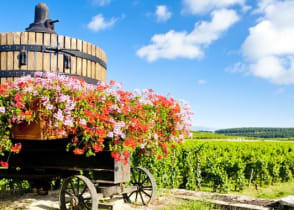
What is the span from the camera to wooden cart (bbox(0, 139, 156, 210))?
4.70 meters

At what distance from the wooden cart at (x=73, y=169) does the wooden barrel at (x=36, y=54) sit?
2808mm

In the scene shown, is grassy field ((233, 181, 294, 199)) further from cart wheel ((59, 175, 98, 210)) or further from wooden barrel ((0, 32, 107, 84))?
wooden barrel ((0, 32, 107, 84))

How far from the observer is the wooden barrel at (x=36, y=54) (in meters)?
7.59

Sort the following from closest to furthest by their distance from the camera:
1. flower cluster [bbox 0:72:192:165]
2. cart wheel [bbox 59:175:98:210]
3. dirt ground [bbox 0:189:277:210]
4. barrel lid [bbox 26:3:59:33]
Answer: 1. flower cluster [bbox 0:72:192:165]
2. cart wheel [bbox 59:175:98:210]
3. dirt ground [bbox 0:189:277:210]
4. barrel lid [bbox 26:3:59:33]

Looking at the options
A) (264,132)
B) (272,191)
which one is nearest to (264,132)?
(264,132)

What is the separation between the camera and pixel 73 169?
497 centimetres

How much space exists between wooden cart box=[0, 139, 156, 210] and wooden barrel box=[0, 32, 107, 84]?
111 inches

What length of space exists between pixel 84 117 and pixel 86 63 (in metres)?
4.28

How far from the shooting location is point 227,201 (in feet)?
19.4

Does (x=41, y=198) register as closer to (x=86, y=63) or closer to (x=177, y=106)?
(x=177, y=106)

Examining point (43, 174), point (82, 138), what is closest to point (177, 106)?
point (82, 138)

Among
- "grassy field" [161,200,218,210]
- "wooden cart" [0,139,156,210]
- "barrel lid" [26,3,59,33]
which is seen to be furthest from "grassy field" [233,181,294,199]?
"barrel lid" [26,3,59,33]

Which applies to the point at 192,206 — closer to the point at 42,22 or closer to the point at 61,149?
the point at 61,149

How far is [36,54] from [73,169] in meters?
3.74
